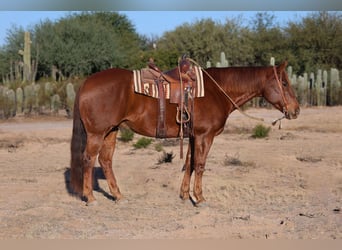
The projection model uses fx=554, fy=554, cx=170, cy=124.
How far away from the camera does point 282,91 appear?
6910 millimetres

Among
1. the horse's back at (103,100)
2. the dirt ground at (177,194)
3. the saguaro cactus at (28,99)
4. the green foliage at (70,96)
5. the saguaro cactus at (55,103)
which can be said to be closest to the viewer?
the dirt ground at (177,194)

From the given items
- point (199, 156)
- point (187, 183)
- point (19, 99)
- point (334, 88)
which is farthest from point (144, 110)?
point (334, 88)

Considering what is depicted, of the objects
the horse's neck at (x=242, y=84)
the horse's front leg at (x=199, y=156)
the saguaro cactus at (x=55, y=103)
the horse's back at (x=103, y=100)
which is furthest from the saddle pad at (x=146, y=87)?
the saguaro cactus at (x=55, y=103)

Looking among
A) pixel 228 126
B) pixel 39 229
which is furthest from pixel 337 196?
pixel 228 126

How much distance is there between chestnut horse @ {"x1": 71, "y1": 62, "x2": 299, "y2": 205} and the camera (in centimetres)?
667

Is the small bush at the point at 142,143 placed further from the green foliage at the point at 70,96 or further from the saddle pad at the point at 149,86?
the green foliage at the point at 70,96

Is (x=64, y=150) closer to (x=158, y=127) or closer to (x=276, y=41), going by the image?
(x=158, y=127)

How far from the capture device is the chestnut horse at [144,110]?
263 inches

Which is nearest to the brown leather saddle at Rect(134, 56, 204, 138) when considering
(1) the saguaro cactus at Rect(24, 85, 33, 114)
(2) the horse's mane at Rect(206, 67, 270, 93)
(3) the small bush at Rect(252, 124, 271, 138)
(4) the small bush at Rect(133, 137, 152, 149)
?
(2) the horse's mane at Rect(206, 67, 270, 93)

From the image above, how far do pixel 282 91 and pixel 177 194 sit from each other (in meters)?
2.00

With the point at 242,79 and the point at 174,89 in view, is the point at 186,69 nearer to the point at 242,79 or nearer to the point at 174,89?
the point at 174,89

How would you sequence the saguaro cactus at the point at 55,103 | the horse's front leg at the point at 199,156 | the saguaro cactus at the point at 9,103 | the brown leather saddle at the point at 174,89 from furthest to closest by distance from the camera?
the saguaro cactus at the point at 55,103 → the saguaro cactus at the point at 9,103 → the horse's front leg at the point at 199,156 → the brown leather saddle at the point at 174,89

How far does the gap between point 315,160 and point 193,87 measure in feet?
14.0

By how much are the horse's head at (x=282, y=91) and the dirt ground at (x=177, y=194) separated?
1188 mm
